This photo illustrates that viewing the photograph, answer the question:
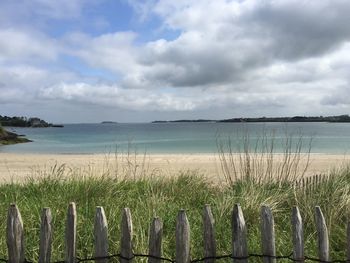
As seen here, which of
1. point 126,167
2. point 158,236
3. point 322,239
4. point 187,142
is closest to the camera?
point 158,236

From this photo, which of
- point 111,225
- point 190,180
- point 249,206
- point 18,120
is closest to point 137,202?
point 111,225

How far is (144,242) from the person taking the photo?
13.4ft

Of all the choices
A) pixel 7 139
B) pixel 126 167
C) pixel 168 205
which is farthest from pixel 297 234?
pixel 7 139

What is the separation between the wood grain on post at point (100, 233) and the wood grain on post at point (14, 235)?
544mm

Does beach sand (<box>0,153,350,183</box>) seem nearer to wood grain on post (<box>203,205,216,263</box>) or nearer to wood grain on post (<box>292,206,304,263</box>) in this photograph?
→ wood grain on post (<box>203,205,216,263</box>)

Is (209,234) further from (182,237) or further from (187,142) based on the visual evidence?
(187,142)

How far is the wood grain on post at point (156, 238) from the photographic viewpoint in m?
3.13

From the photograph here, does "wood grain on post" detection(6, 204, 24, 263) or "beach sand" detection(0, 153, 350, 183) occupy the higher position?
"wood grain on post" detection(6, 204, 24, 263)

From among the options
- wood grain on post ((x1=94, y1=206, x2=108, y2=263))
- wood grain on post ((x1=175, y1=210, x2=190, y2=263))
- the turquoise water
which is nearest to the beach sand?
the turquoise water

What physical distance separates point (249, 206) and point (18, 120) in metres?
136

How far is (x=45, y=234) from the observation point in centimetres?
321

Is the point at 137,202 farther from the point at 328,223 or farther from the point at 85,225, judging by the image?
the point at 328,223

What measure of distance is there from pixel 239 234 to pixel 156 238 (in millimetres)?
588

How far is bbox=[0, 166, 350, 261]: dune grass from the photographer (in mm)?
4242
